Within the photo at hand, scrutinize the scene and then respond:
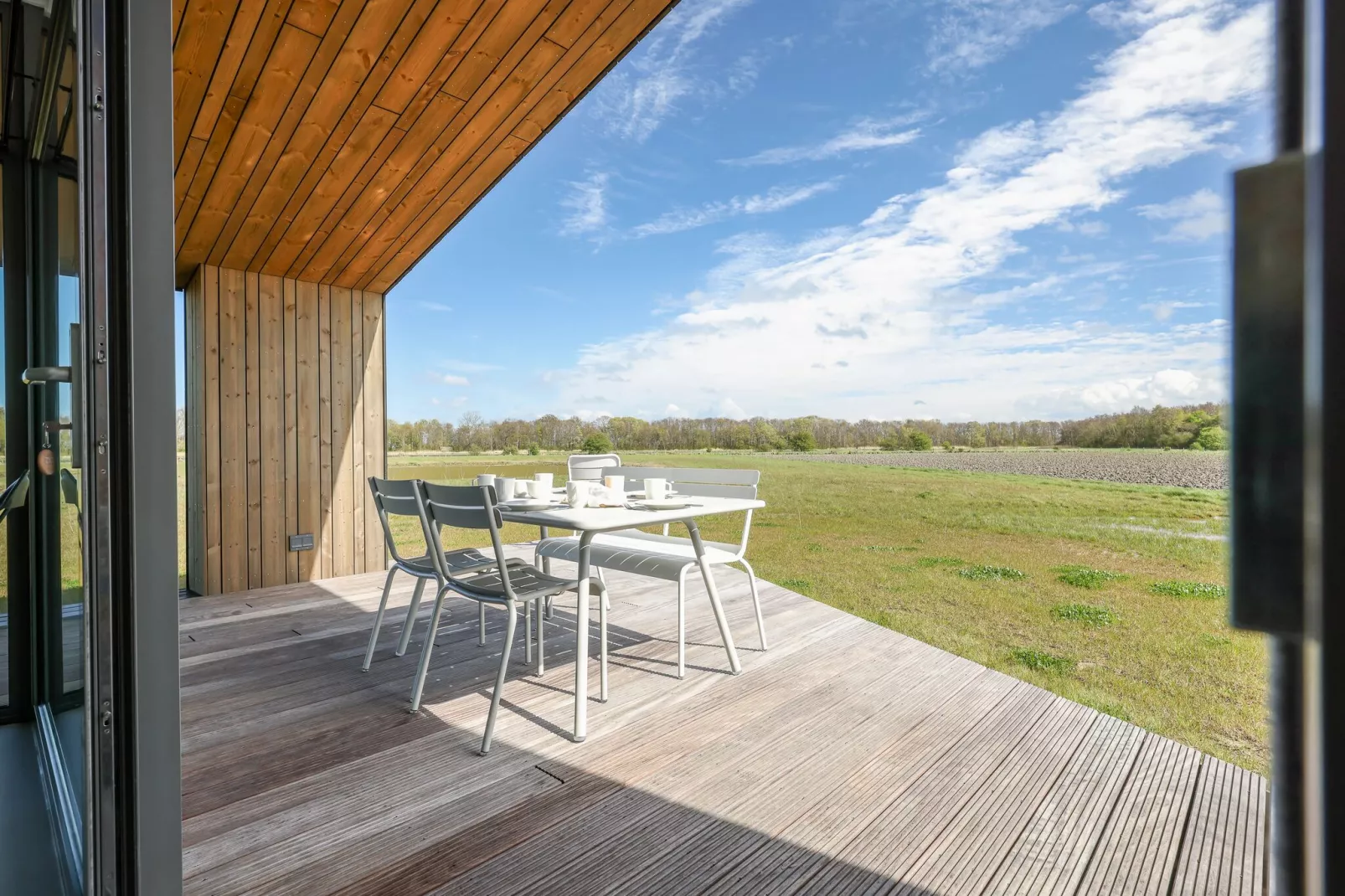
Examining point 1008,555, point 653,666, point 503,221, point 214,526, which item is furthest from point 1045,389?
point 503,221

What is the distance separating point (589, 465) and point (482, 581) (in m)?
1.49

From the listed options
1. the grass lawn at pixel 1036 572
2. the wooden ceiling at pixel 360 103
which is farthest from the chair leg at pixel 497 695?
the wooden ceiling at pixel 360 103

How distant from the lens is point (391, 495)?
2.65 m

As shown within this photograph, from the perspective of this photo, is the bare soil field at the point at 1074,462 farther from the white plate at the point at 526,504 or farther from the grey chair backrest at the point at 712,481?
the white plate at the point at 526,504

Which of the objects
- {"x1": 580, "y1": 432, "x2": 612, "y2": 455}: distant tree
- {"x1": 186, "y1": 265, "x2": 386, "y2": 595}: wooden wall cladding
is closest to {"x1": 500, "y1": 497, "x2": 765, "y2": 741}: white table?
{"x1": 186, "y1": 265, "x2": 386, "y2": 595}: wooden wall cladding

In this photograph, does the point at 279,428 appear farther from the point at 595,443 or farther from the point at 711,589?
the point at 595,443

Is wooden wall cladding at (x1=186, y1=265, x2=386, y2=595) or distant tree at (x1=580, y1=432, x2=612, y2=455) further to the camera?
distant tree at (x1=580, y1=432, x2=612, y2=455)

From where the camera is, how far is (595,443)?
25.7ft

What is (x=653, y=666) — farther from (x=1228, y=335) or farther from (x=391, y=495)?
(x=1228, y=335)

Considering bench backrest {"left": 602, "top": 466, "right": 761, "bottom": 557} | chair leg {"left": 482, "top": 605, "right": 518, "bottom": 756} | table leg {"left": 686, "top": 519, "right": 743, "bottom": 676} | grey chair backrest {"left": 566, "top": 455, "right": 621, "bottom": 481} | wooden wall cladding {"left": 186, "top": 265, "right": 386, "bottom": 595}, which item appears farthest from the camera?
wooden wall cladding {"left": 186, "top": 265, "right": 386, "bottom": 595}

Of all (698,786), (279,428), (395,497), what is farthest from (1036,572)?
(279,428)

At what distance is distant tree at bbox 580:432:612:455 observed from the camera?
766 centimetres

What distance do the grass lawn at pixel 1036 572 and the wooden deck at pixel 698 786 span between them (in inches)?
22.9

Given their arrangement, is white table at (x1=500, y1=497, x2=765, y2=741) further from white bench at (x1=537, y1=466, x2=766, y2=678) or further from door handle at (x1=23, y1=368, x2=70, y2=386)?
door handle at (x1=23, y1=368, x2=70, y2=386)
